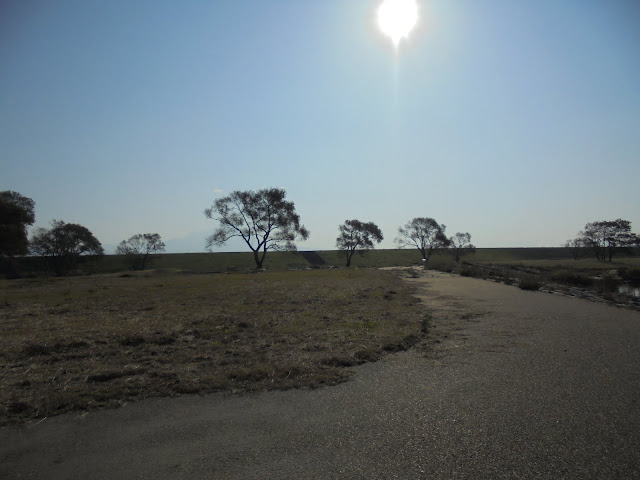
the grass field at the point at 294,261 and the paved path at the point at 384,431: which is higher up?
the grass field at the point at 294,261

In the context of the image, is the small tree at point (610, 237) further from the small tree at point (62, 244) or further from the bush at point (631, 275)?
the small tree at point (62, 244)

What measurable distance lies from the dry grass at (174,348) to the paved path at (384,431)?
62 centimetres

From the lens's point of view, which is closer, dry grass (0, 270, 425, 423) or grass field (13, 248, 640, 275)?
dry grass (0, 270, 425, 423)

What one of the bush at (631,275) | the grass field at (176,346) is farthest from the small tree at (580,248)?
the grass field at (176,346)

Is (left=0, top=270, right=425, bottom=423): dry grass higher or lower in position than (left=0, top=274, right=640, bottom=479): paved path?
higher

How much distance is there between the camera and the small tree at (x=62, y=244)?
192 ft

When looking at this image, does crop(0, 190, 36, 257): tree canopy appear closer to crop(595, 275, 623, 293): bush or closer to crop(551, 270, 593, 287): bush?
crop(595, 275, 623, 293): bush

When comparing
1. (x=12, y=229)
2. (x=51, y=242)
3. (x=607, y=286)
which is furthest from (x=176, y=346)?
(x=51, y=242)

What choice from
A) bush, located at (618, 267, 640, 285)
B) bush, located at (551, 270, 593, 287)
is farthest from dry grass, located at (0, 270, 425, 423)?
bush, located at (618, 267, 640, 285)

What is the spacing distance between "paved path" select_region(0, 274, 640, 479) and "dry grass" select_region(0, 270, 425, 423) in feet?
2.02

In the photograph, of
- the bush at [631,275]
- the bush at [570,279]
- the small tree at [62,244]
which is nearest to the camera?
the bush at [570,279]

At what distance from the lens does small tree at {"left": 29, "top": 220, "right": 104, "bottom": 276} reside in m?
58.4

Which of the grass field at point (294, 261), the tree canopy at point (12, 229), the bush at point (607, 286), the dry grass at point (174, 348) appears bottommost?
the bush at point (607, 286)

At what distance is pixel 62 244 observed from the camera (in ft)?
196
